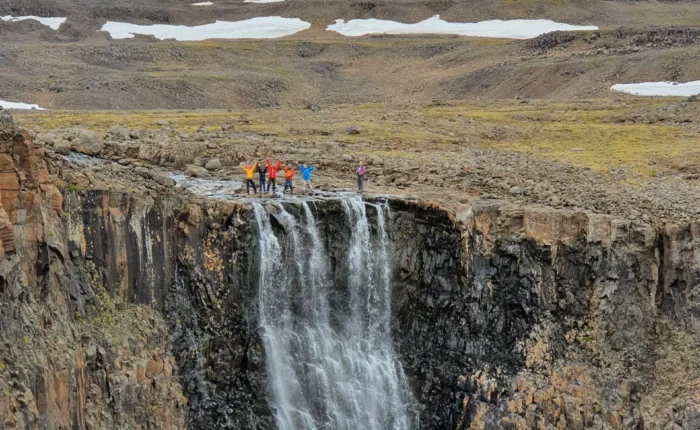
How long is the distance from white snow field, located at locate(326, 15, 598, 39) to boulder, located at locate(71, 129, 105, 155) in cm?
10442

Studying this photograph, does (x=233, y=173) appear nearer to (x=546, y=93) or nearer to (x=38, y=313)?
(x=38, y=313)

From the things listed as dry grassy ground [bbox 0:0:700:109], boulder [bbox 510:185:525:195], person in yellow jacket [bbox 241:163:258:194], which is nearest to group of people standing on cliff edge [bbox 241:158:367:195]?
person in yellow jacket [bbox 241:163:258:194]

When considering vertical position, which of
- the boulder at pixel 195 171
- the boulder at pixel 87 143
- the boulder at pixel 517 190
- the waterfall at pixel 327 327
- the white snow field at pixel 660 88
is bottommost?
the waterfall at pixel 327 327

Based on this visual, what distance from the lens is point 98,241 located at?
27.6 metres

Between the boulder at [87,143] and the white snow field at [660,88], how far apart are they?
56.3m

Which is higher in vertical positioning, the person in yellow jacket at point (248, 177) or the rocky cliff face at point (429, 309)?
the person in yellow jacket at point (248, 177)

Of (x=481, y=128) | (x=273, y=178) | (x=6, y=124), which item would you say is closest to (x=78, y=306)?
(x=6, y=124)

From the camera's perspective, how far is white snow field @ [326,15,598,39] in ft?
447

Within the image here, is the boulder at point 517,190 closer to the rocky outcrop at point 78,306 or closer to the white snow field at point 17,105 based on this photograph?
the rocky outcrop at point 78,306

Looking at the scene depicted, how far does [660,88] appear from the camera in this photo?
80375 mm

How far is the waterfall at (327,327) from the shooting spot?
32.7m

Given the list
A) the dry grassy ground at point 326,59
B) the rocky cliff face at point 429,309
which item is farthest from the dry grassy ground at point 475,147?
the dry grassy ground at point 326,59

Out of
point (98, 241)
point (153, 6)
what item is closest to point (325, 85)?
point (153, 6)

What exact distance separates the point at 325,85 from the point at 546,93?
112 ft
